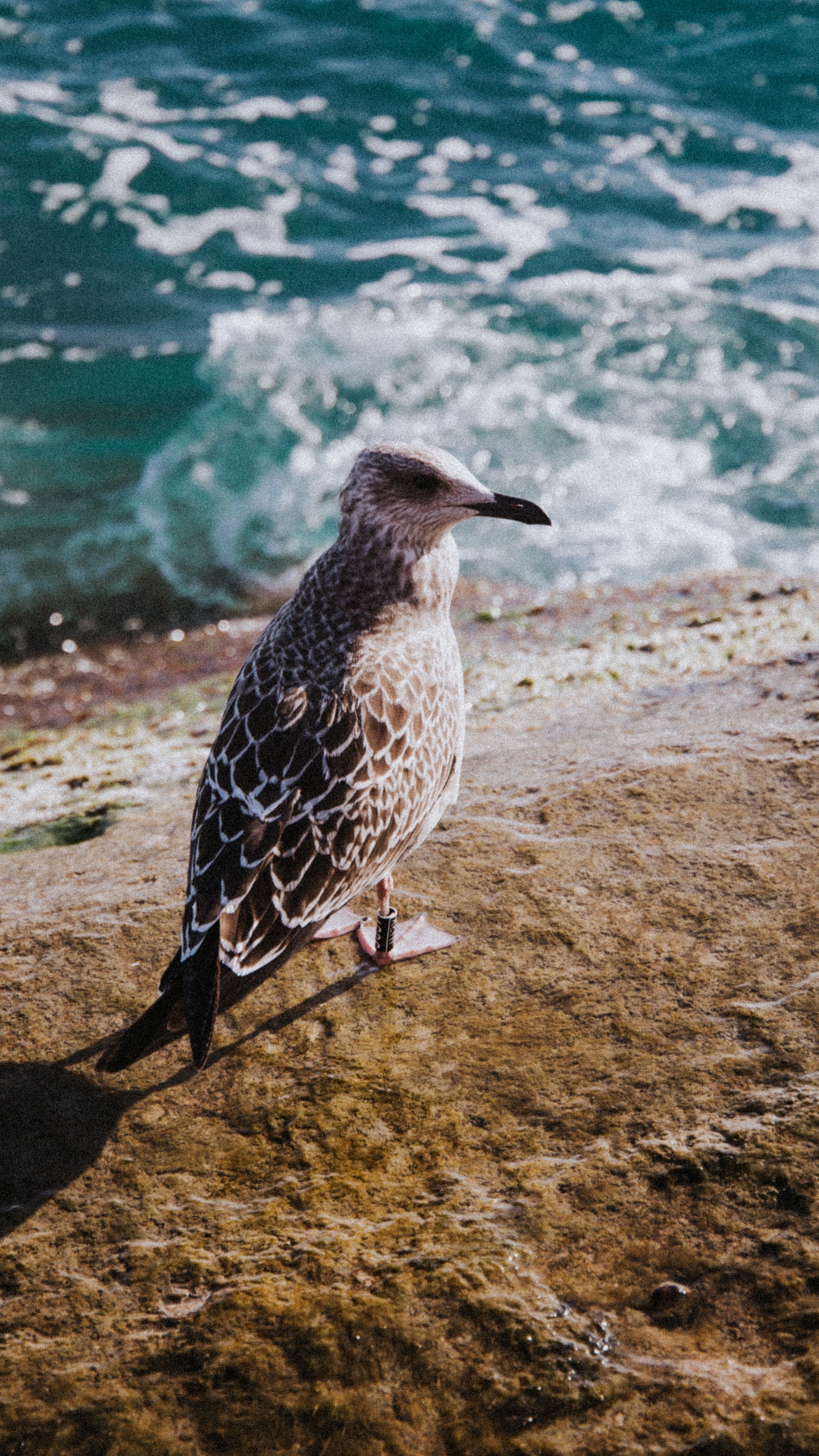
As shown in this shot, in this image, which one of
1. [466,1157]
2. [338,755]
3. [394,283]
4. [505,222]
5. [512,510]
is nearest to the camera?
[466,1157]

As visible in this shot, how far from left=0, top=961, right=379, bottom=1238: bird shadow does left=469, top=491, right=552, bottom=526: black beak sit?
1692 millimetres

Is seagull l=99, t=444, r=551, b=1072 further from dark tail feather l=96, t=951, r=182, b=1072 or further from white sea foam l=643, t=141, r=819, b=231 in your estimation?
white sea foam l=643, t=141, r=819, b=231

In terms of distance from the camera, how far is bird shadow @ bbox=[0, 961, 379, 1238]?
2844 millimetres

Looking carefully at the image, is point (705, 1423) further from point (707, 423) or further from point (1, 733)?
point (707, 423)

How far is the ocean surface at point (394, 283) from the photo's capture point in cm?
940

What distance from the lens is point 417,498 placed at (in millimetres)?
3795

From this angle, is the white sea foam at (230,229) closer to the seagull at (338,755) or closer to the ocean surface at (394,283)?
the ocean surface at (394,283)

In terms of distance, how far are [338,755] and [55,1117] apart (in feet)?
4.09

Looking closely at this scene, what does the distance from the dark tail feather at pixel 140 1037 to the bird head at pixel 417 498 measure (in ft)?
5.60

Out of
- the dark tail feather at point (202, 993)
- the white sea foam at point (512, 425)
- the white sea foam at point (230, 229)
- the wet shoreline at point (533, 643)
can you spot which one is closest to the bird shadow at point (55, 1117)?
the dark tail feather at point (202, 993)

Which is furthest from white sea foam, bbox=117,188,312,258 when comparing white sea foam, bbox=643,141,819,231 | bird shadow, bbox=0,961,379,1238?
bird shadow, bbox=0,961,379,1238

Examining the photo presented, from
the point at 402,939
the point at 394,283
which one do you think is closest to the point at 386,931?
the point at 402,939

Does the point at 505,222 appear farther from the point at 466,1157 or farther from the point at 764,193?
the point at 466,1157

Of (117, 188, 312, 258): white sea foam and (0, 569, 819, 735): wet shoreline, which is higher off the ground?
(117, 188, 312, 258): white sea foam
